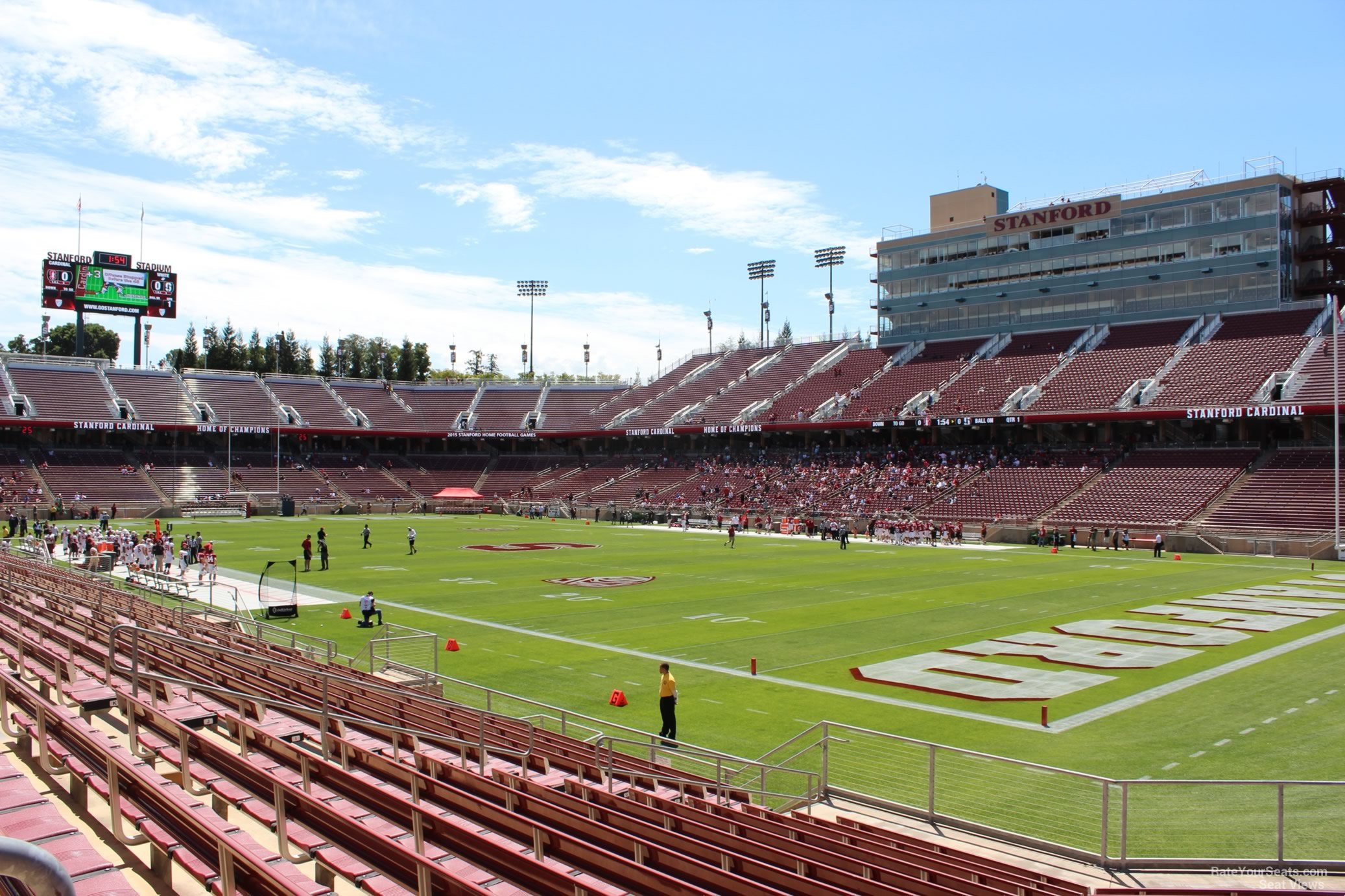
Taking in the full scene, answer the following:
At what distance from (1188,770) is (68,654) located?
14.9 meters

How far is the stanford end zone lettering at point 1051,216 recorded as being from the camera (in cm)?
7250

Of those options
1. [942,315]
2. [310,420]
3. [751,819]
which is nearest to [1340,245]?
[942,315]

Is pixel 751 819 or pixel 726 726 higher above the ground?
pixel 751 819

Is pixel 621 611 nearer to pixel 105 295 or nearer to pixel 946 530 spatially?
pixel 946 530

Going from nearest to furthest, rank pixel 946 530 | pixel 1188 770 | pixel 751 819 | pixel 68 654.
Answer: pixel 751 819 → pixel 68 654 → pixel 1188 770 → pixel 946 530

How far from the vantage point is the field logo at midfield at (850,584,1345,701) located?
1977 centimetres

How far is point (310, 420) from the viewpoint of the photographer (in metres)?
89.9

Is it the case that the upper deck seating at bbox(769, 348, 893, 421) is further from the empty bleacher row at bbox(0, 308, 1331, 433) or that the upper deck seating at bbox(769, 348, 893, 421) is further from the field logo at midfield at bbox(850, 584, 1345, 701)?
the field logo at midfield at bbox(850, 584, 1345, 701)

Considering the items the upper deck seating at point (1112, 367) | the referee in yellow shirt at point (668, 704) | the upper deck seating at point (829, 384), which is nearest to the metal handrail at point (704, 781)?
the referee in yellow shirt at point (668, 704)

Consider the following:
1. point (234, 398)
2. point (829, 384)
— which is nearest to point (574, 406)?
point (829, 384)

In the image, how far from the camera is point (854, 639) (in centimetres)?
2469

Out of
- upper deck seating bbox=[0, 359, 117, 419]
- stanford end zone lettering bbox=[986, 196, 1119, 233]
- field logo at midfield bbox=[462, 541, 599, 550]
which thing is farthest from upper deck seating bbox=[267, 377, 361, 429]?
stanford end zone lettering bbox=[986, 196, 1119, 233]

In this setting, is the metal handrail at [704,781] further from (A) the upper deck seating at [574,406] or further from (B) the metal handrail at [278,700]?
(A) the upper deck seating at [574,406]

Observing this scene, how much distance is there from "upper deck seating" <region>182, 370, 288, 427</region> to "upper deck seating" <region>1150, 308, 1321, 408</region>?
70302 mm
